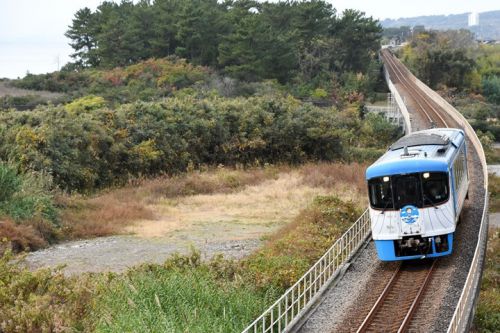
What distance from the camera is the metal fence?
14820 millimetres

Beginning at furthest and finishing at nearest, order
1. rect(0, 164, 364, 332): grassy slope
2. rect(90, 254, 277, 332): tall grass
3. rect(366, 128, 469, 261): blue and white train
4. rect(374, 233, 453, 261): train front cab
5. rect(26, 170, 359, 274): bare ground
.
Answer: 1. rect(26, 170, 359, 274): bare ground
2. rect(374, 233, 453, 261): train front cab
3. rect(366, 128, 469, 261): blue and white train
4. rect(0, 164, 364, 332): grassy slope
5. rect(90, 254, 277, 332): tall grass

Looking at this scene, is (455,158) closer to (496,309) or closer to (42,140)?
(496,309)

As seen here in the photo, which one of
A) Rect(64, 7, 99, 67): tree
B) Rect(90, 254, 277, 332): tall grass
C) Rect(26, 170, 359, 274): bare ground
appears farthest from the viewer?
Rect(64, 7, 99, 67): tree

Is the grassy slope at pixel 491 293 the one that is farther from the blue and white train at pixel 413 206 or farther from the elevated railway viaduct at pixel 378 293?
the blue and white train at pixel 413 206

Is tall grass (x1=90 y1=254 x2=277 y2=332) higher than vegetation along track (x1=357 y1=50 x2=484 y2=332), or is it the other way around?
tall grass (x1=90 y1=254 x2=277 y2=332)

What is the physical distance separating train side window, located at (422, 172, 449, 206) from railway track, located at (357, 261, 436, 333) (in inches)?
76.1

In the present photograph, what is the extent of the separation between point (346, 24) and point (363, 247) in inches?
2600

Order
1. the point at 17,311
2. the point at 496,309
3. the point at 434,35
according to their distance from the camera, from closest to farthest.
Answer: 1. the point at 17,311
2. the point at 496,309
3. the point at 434,35

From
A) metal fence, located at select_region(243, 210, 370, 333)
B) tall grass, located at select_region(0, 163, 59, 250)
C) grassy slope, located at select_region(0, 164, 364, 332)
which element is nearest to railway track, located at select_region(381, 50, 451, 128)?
metal fence, located at select_region(243, 210, 370, 333)

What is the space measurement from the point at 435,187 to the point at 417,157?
0.97 meters

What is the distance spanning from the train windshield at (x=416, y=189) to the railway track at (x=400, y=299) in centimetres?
187

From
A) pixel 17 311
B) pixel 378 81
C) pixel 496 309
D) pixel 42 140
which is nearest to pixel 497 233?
pixel 496 309

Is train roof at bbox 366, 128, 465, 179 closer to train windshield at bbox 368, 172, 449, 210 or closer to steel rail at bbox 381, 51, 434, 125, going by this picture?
train windshield at bbox 368, 172, 449, 210

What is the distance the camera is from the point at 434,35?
133375 mm
